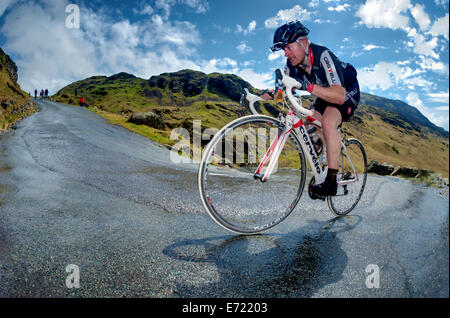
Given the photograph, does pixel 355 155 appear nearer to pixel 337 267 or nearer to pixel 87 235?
pixel 337 267

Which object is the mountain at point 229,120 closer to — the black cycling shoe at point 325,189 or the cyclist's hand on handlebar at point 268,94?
Result: the cyclist's hand on handlebar at point 268,94

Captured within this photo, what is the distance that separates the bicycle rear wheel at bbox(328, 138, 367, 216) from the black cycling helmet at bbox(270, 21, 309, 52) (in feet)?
7.16

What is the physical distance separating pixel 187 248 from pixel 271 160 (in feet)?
5.14

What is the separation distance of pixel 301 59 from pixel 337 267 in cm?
271

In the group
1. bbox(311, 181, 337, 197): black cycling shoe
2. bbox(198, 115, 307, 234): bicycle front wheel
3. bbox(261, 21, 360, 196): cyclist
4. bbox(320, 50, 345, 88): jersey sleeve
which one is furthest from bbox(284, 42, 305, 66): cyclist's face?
bbox(311, 181, 337, 197): black cycling shoe

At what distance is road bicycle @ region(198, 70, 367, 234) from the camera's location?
2.73 meters

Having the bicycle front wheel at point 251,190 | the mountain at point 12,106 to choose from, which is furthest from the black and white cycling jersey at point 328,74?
the mountain at point 12,106

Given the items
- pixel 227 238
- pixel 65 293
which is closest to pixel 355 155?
pixel 227 238

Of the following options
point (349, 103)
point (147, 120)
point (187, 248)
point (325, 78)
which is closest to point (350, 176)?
point (349, 103)

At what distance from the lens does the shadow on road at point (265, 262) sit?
1.88 metres

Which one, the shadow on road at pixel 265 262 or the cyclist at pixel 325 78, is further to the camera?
the cyclist at pixel 325 78

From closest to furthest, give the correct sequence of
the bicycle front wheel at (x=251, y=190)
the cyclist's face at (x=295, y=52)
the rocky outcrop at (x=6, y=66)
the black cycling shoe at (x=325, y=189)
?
the bicycle front wheel at (x=251, y=190) < the cyclist's face at (x=295, y=52) < the black cycling shoe at (x=325, y=189) < the rocky outcrop at (x=6, y=66)

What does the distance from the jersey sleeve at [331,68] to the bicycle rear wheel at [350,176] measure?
1555 mm

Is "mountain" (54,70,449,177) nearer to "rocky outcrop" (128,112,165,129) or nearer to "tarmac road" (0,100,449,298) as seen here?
"rocky outcrop" (128,112,165,129)
